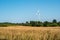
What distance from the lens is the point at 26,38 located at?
5.34m

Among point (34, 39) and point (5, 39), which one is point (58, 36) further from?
point (5, 39)

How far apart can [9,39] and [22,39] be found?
18.9 inches

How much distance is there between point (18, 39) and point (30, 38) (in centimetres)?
41

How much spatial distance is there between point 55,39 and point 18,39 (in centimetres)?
118

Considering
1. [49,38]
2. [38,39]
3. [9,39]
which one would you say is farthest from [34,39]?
[9,39]

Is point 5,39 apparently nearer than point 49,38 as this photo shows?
No

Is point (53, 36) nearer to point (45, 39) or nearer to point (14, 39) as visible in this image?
point (45, 39)

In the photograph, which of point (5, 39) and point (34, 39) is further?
point (5, 39)

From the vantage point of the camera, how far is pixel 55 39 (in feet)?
17.2

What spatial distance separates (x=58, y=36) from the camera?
541 centimetres

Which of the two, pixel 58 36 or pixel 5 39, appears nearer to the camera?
pixel 58 36

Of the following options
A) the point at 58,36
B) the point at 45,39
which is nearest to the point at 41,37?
the point at 45,39

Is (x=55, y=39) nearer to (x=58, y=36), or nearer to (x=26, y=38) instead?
(x=58, y=36)

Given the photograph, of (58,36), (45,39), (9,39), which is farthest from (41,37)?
(9,39)
